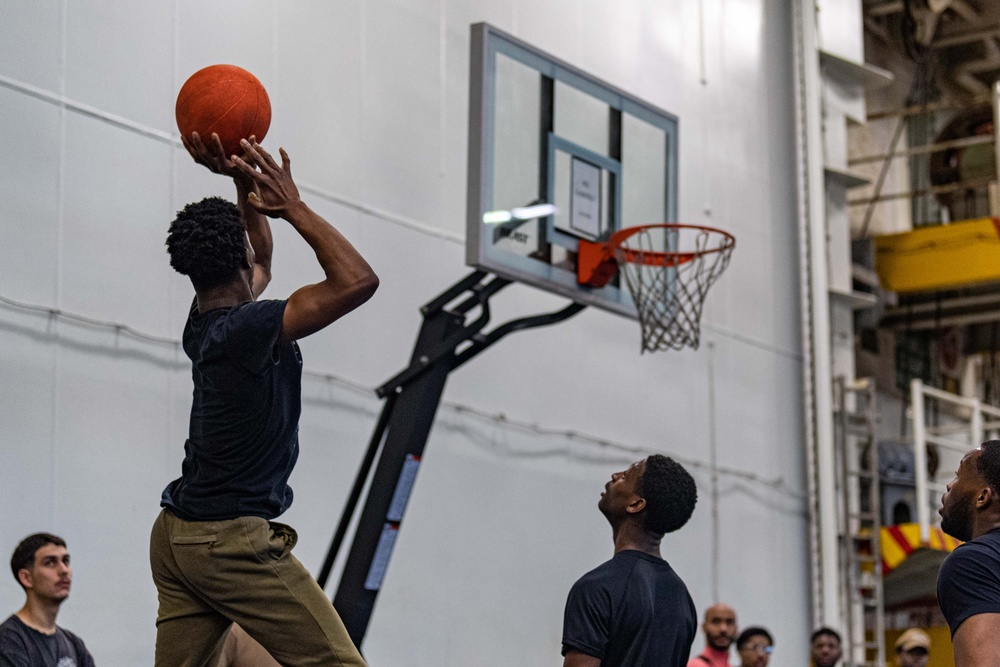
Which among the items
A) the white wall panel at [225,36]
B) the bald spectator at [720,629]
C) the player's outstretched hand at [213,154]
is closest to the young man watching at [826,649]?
the bald spectator at [720,629]

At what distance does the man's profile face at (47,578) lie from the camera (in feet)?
21.5

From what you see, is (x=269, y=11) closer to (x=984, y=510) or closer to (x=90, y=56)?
(x=90, y=56)

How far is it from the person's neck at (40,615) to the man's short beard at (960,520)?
4.14 m

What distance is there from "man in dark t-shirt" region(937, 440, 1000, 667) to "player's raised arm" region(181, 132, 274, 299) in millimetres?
2237

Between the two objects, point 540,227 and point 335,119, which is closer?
point 540,227

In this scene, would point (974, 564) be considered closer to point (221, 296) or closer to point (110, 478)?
point (221, 296)

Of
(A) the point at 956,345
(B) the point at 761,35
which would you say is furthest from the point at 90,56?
(A) the point at 956,345

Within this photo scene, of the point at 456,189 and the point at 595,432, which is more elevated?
the point at 456,189

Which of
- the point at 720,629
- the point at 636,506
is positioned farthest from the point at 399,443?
the point at 636,506

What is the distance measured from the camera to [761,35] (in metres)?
14.8

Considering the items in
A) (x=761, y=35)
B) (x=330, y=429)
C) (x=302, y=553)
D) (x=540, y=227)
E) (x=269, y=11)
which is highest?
(x=761, y=35)

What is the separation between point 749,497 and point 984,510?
30.7 ft

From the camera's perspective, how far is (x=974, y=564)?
12.7 feet

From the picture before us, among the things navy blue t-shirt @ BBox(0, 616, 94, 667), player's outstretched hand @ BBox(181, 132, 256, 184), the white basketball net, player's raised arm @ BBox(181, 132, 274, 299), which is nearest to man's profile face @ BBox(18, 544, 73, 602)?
navy blue t-shirt @ BBox(0, 616, 94, 667)
